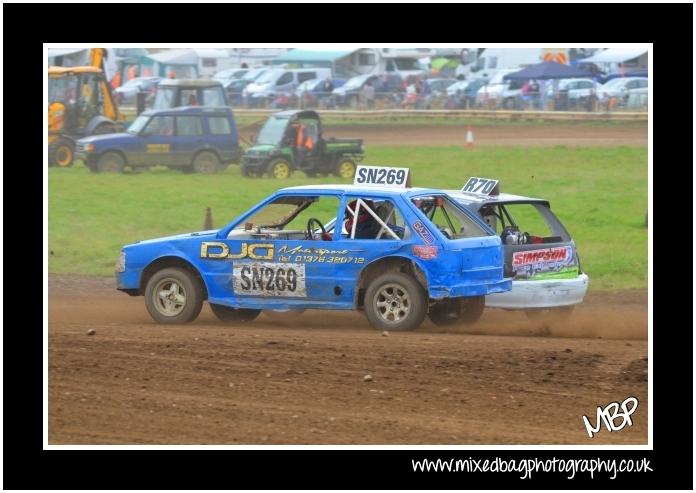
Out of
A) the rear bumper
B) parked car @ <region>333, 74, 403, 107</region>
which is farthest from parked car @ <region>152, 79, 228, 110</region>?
the rear bumper

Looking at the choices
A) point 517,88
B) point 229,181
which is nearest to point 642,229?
point 229,181

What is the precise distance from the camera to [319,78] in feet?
160

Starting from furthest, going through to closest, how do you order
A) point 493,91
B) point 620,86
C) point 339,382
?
point 493,91
point 620,86
point 339,382

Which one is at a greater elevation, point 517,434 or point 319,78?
point 319,78

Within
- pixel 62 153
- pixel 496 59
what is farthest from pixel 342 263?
pixel 496 59

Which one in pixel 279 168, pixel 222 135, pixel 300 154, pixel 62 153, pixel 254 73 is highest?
pixel 254 73

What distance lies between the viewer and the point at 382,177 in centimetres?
1386

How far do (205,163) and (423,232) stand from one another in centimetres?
1749

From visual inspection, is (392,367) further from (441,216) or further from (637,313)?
(637,313)

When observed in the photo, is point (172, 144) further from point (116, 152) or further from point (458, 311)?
point (458, 311)

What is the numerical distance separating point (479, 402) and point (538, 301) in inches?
149

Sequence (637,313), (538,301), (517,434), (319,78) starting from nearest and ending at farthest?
1. (517,434)
2. (538,301)
3. (637,313)
4. (319,78)

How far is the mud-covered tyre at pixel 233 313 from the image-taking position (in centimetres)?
1429

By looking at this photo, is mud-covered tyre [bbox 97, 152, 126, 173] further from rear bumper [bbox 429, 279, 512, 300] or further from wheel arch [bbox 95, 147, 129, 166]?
rear bumper [bbox 429, 279, 512, 300]
